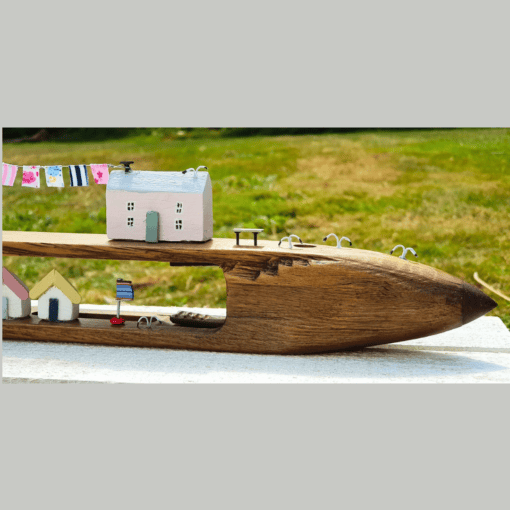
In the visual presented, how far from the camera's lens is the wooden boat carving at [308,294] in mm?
4238

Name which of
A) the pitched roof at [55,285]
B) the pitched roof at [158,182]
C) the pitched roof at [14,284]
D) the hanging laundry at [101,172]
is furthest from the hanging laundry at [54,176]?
the pitched roof at [14,284]

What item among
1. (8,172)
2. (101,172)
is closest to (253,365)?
(101,172)

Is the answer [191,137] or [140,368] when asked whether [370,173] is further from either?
[140,368]

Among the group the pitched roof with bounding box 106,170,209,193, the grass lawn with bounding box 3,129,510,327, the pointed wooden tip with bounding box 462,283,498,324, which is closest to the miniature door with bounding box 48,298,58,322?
the pitched roof with bounding box 106,170,209,193

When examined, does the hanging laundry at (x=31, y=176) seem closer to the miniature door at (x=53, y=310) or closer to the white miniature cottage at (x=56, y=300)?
the white miniature cottage at (x=56, y=300)

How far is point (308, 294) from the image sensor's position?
169 inches

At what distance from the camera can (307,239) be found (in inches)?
275

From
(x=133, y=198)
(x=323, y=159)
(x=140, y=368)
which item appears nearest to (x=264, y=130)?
(x=323, y=159)

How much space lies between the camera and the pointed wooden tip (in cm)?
427

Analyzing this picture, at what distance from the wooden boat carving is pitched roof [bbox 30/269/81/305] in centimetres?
27

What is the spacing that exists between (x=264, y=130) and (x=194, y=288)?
2.70 metres

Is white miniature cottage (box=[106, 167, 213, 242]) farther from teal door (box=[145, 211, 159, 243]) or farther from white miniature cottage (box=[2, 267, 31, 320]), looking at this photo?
white miniature cottage (box=[2, 267, 31, 320])

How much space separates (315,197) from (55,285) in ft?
12.0

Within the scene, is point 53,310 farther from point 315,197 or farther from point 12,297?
point 315,197
